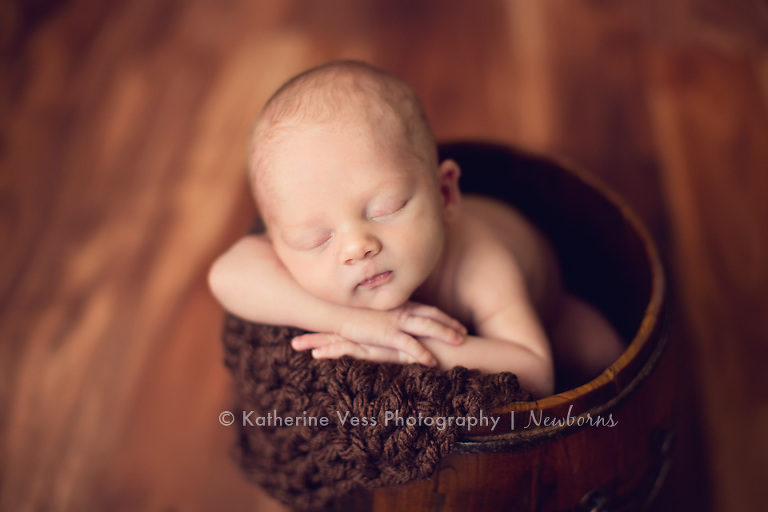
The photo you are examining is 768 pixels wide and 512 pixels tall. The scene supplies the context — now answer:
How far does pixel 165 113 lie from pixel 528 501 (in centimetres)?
134

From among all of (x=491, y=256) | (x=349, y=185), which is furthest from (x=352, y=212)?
(x=491, y=256)

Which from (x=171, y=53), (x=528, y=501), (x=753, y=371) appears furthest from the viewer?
(x=171, y=53)

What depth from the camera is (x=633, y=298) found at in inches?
40.6

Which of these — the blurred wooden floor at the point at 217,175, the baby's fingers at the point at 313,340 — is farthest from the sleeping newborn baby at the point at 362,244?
the blurred wooden floor at the point at 217,175

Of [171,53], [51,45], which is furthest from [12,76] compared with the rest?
[171,53]

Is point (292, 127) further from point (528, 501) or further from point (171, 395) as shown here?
point (171, 395)

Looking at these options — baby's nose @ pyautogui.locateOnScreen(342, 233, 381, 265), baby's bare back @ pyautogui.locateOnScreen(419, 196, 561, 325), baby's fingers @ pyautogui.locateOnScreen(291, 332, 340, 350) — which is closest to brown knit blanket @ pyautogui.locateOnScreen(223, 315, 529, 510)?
baby's fingers @ pyautogui.locateOnScreen(291, 332, 340, 350)

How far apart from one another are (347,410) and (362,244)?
184 millimetres

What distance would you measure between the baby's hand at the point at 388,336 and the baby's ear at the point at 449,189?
0.46 ft

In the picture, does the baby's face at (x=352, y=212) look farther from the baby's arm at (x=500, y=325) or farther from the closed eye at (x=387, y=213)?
the baby's arm at (x=500, y=325)

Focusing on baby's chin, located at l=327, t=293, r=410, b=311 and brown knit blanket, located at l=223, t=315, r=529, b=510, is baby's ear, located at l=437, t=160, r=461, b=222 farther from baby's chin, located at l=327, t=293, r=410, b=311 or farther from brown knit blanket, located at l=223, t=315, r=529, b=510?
brown knit blanket, located at l=223, t=315, r=529, b=510

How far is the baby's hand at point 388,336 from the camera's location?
0.79 meters

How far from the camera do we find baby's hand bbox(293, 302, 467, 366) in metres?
0.79

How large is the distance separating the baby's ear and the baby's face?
0.08 m
